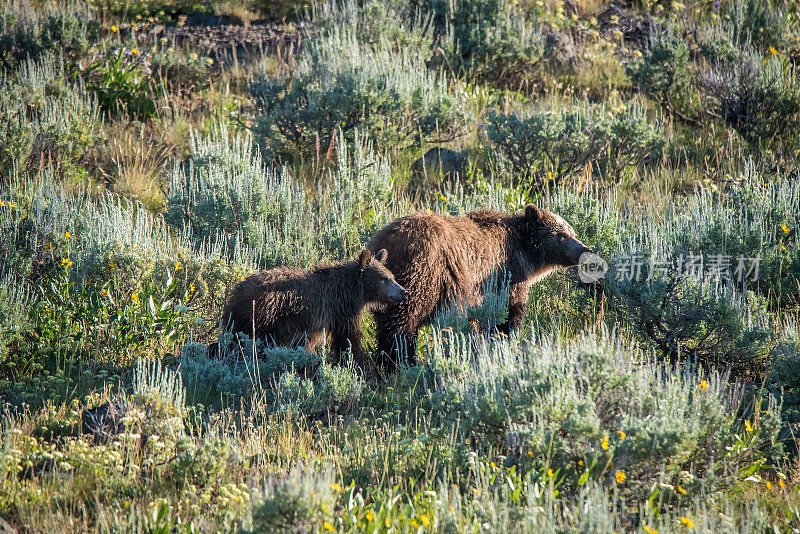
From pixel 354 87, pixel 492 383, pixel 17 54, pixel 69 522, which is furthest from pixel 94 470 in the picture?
pixel 17 54

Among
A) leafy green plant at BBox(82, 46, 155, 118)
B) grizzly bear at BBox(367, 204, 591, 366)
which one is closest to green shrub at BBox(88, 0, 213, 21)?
leafy green plant at BBox(82, 46, 155, 118)

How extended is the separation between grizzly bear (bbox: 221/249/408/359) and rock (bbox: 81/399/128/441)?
4.25 ft

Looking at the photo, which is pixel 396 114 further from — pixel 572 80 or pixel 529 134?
pixel 572 80

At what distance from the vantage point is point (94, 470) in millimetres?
4438

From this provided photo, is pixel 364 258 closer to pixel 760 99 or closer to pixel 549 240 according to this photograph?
pixel 549 240

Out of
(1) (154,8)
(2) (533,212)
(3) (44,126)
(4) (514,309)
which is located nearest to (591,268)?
(2) (533,212)

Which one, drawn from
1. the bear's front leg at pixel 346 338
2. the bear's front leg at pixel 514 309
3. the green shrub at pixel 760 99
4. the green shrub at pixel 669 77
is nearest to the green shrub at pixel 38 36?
the bear's front leg at pixel 346 338

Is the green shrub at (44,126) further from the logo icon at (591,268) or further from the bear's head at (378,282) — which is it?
the logo icon at (591,268)

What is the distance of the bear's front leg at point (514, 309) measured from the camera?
7223mm

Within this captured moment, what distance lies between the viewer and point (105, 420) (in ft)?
16.5

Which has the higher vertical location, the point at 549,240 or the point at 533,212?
the point at 533,212

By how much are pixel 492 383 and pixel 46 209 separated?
6362 mm

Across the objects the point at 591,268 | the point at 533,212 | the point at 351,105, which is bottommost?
the point at 591,268

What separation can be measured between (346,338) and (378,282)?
0.78 meters
